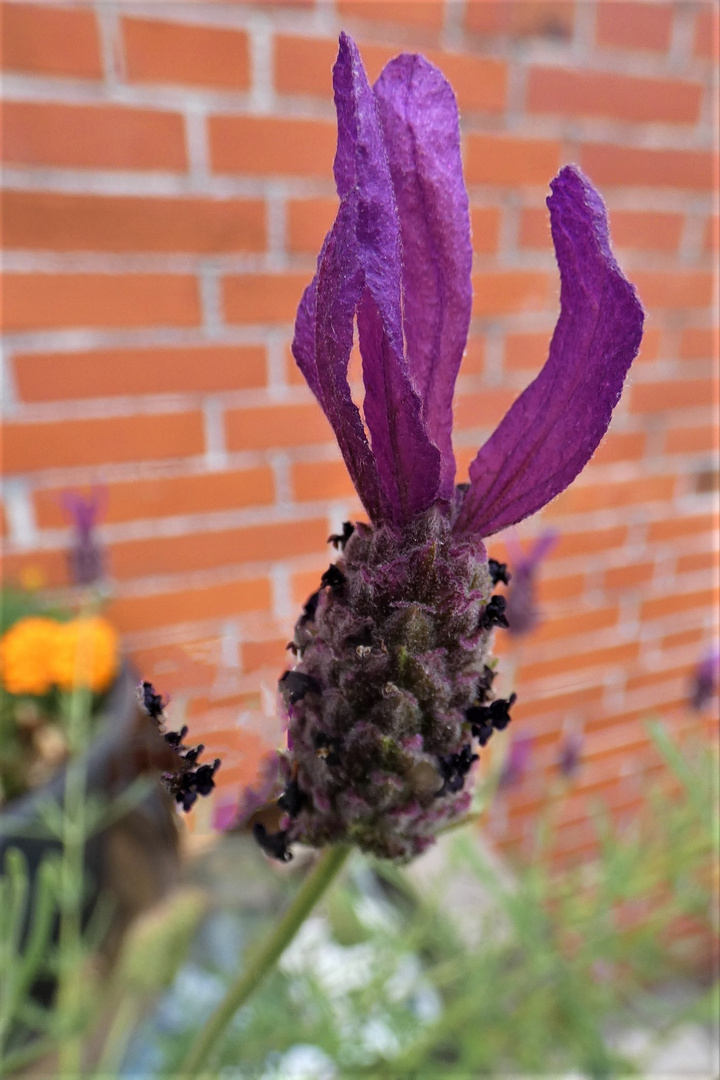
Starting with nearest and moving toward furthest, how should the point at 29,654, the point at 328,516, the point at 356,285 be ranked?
the point at 356,285
the point at 29,654
the point at 328,516

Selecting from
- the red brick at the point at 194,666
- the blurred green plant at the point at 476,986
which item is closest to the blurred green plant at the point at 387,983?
the blurred green plant at the point at 476,986

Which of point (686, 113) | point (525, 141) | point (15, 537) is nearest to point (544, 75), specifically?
point (525, 141)

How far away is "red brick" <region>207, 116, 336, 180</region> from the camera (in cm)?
77

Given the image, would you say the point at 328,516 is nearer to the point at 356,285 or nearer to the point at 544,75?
the point at 544,75

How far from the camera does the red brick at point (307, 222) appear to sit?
0.83 metres

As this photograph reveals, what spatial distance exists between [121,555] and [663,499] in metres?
0.84

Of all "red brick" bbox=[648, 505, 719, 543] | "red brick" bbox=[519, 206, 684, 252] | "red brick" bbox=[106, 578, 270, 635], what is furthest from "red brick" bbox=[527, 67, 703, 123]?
"red brick" bbox=[106, 578, 270, 635]

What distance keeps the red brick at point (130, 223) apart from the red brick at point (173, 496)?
260 millimetres

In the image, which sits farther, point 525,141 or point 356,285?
point 525,141

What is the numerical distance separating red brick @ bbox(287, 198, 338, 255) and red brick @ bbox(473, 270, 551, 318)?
0.20 metres

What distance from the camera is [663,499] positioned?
1201mm

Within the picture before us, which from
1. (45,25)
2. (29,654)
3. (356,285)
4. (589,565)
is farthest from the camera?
(589,565)

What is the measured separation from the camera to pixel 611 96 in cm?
93

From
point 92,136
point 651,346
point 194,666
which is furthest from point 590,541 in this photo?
Answer: point 194,666
